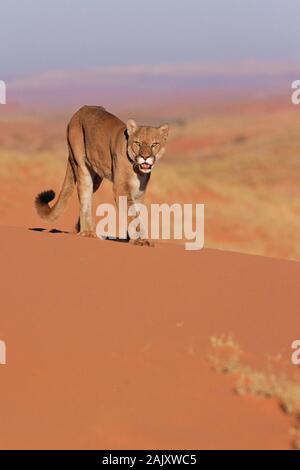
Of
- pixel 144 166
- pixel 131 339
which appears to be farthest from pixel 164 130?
pixel 131 339

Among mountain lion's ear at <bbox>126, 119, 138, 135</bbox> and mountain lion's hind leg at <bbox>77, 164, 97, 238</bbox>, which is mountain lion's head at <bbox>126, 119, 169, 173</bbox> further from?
mountain lion's hind leg at <bbox>77, 164, 97, 238</bbox>

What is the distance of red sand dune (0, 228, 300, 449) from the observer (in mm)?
7004

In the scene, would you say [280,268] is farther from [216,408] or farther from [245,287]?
A: [216,408]

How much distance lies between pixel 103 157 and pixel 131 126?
780 mm

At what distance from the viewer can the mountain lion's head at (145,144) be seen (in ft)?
39.0

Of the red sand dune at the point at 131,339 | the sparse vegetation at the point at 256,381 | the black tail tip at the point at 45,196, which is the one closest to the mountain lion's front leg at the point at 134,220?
the red sand dune at the point at 131,339

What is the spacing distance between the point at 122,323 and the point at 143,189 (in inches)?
154

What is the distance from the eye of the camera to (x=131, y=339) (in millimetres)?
8211

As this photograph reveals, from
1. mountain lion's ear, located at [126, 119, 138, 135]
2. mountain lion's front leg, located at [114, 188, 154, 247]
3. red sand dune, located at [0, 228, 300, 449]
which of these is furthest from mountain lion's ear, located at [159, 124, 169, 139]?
red sand dune, located at [0, 228, 300, 449]

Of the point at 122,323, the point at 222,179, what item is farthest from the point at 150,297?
the point at 222,179

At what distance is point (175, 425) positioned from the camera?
277 inches

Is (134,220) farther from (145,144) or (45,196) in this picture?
(45,196)

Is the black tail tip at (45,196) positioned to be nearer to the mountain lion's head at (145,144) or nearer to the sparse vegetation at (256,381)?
the mountain lion's head at (145,144)
